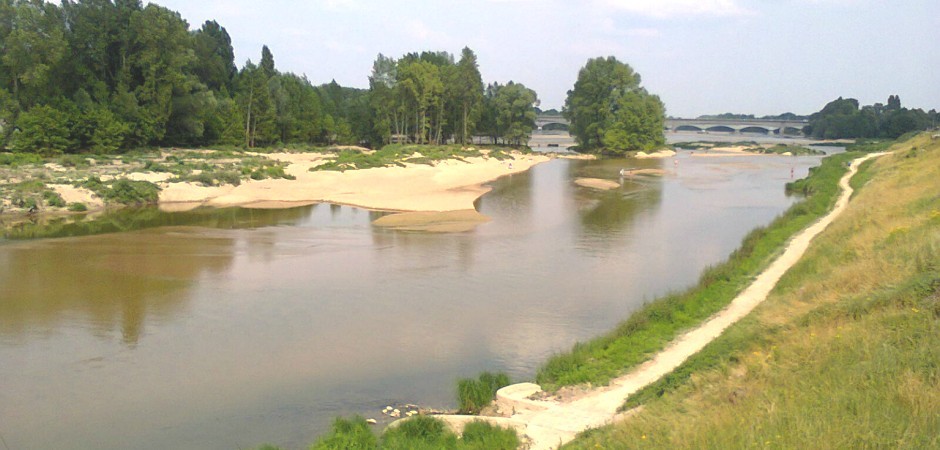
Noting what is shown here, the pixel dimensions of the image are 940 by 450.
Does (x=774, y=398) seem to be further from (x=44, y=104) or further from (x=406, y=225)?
(x=44, y=104)

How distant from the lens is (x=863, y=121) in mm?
134875

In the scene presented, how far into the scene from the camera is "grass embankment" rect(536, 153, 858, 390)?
11.9 m

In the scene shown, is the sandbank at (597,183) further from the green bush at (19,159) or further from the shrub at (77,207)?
the green bush at (19,159)

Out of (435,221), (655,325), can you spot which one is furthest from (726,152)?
(655,325)

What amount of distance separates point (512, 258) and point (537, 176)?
124 feet

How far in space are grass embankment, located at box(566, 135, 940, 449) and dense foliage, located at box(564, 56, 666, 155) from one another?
75592 millimetres

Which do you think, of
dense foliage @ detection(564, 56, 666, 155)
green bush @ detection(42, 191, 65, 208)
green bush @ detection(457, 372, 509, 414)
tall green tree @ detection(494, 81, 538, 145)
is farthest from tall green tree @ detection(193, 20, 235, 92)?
green bush @ detection(457, 372, 509, 414)

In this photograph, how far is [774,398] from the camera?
24.4 feet

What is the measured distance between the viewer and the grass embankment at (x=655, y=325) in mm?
11898

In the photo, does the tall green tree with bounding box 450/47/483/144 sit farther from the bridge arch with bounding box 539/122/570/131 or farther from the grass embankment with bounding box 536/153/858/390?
the grass embankment with bounding box 536/153/858/390

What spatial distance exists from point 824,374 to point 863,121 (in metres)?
147

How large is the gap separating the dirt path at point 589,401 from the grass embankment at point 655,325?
0.30 m


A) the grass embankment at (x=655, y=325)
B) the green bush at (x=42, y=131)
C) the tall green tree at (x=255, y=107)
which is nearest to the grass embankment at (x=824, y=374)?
the grass embankment at (x=655, y=325)

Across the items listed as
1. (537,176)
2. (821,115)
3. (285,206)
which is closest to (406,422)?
(285,206)
